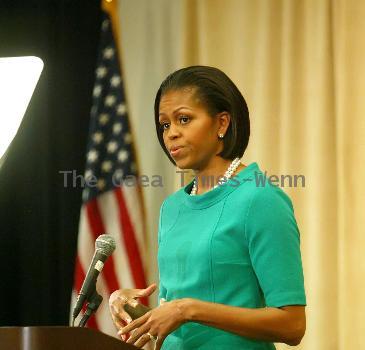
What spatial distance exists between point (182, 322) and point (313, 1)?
2.04m

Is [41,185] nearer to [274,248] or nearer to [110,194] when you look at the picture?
[110,194]

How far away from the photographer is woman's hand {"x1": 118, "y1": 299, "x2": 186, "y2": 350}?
61.9 inches

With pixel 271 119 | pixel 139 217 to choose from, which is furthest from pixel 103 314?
pixel 271 119

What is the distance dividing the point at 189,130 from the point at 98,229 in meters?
1.51

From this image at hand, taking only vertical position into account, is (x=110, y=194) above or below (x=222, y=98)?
below

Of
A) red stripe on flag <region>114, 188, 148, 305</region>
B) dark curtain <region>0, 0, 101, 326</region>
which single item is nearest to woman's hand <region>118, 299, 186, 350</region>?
red stripe on flag <region>114, 188, 148, 305</region>

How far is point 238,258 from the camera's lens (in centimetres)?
175

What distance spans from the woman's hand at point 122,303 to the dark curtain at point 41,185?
1929 millimetres

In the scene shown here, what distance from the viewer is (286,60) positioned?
333cm

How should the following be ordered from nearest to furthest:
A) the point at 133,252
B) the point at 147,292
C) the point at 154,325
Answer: the point at 154,325
the point at 147,292
the point at 133,252

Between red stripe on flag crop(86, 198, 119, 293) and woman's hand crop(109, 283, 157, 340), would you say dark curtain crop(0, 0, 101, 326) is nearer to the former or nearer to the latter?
red stripe on flag crop(86, 198, 119, 293)

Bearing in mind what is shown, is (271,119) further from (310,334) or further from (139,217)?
(310,334)

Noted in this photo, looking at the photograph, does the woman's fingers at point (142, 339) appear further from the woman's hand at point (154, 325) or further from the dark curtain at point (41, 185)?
the dark curtain at point (41, 185)

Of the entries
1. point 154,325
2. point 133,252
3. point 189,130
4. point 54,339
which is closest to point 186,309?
point 154,325
